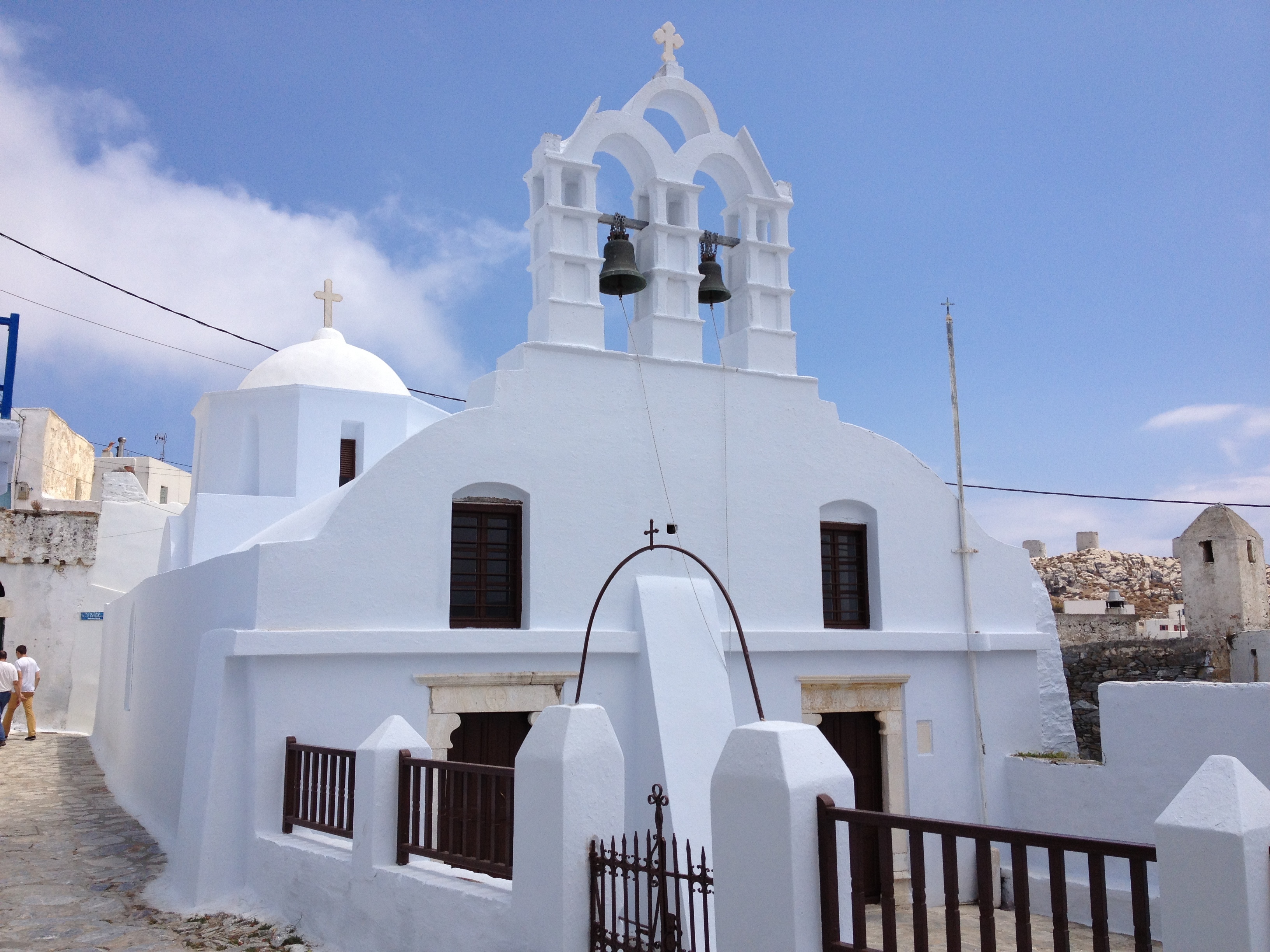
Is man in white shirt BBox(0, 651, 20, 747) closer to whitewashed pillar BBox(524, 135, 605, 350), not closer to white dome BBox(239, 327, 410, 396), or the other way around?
white dome BBox(239, 327, 410, 396)

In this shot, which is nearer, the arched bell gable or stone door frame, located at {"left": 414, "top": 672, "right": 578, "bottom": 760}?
stone door frame, located at {"left": 414, "top": 672, "right": 578, "bottom": 760}

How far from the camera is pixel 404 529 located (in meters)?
7.46

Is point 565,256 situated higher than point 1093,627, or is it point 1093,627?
point 565,256

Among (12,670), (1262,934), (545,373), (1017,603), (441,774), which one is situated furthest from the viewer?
Answer: (12,670)

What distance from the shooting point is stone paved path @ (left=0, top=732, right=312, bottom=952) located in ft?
19.1

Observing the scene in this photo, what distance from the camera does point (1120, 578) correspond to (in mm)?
18938

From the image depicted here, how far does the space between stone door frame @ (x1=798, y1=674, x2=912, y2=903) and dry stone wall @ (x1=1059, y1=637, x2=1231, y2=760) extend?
488 centimetres

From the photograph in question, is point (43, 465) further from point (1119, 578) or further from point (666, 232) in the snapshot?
point (1119, 578)

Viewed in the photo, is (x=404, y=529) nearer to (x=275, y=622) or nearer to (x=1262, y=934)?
(x=275, y=622)

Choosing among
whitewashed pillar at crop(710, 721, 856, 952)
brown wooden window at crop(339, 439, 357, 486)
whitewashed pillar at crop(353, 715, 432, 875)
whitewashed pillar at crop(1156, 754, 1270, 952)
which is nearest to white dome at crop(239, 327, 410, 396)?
brown wooden window at crop(339, 439, 357, 486)

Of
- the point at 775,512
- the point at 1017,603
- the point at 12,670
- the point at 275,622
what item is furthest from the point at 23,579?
the point at 1017,603

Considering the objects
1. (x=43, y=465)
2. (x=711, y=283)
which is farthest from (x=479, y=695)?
(x=43, y=465)

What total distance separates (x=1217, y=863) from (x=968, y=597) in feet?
22.4

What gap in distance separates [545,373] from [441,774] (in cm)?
367
